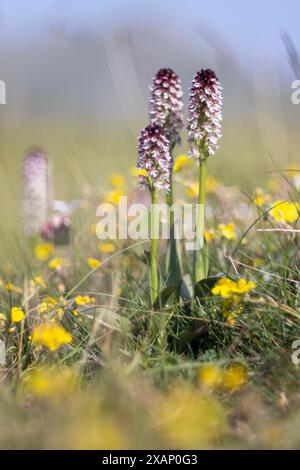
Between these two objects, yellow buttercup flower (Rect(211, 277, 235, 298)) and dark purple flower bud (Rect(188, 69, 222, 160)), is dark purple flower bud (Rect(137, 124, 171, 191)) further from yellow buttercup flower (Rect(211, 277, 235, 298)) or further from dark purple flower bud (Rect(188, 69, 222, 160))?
yellow buttercup flower (Rect(211, 277, 235, 298))

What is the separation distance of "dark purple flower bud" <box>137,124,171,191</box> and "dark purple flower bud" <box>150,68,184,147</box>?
16 cm

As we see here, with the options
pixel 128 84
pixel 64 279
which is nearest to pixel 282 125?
pixel 128 84

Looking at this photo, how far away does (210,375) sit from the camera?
161cm

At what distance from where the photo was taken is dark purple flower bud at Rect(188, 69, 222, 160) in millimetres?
1953

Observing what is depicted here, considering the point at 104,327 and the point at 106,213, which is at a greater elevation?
the point at 106,213

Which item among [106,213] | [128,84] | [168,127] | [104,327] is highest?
[128,84]

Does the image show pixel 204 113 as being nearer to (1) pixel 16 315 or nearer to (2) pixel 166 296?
(2) pixel 166 296

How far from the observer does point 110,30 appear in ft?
11.6

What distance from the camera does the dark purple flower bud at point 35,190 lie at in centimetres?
350

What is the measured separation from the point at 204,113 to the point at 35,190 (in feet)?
5.56

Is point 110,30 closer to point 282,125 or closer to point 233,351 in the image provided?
point 282,125

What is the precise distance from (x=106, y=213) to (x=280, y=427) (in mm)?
1918

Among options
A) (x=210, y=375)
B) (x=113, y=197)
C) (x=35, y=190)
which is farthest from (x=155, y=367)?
(x=35, y=190)

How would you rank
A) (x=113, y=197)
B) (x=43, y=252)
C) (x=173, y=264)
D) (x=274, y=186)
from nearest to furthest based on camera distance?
(x=173, y=264)
(x=43, y=252)
(x=113, y=197)
(x=274, y=186)
